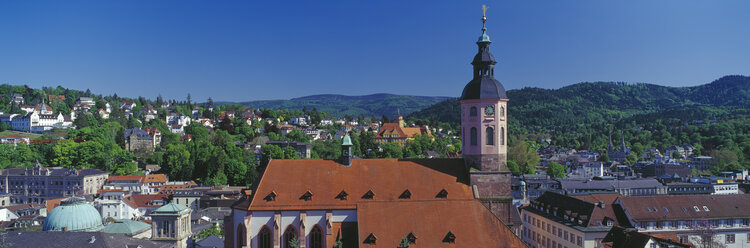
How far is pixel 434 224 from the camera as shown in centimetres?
3753

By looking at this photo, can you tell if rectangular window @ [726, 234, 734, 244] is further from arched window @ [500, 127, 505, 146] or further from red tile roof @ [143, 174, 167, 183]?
red tile roof @ [143, 174, 167, 183]

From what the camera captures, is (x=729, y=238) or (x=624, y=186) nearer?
(x=729, y=238)

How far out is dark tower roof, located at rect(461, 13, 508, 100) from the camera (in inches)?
1645

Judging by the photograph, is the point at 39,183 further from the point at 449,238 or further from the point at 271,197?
the point at 449,238

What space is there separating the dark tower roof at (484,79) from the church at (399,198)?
79 mm

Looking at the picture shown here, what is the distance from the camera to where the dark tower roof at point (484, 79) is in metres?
41.8

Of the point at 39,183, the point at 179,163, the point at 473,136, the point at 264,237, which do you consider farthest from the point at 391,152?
the point at 264,237

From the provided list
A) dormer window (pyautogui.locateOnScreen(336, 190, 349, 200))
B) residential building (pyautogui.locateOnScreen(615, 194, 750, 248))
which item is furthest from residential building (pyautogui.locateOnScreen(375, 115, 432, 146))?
dormer window (pyautogui.locateOnScreen(336, 190, 349, 200))

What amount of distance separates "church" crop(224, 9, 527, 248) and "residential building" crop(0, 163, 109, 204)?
298 ft

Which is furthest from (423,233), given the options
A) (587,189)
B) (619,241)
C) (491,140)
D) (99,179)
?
(99,179)

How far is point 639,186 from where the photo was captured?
106312 millimetres

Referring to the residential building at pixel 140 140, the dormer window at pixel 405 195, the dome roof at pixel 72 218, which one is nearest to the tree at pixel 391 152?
the residential building at pixel 140 140

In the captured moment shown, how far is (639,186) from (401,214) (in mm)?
85072

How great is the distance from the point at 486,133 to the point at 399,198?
858 centimetres
